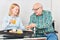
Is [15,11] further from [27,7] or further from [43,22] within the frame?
[27,7]

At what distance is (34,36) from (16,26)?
1.92ft

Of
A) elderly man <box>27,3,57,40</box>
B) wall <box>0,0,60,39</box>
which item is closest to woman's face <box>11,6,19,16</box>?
elderly man <box>27,3,57,40</box>

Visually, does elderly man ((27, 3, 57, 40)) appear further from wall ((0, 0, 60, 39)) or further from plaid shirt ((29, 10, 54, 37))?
wall ((0, 0, 60, 39))

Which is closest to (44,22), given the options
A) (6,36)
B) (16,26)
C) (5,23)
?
(16,26)

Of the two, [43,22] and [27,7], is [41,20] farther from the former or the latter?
[27,7]

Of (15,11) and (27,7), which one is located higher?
(27,7)

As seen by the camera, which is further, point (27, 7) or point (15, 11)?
point (27, 7)

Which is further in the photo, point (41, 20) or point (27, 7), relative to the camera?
point (27, 7)

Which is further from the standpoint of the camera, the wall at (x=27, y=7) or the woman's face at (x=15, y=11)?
the wall at (x=27, y=7)

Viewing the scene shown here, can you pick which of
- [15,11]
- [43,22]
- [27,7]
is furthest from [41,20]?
Answer: [27,7]

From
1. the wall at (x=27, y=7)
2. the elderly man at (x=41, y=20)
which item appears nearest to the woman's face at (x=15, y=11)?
the elderly man at (x=41, y=20)

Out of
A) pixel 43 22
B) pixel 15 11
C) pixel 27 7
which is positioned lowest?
pixel 43 22

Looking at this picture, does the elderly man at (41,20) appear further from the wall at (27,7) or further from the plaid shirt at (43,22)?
the wall at (27,7)

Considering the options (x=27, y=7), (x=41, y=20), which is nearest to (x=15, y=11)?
(x=41, y=20)
